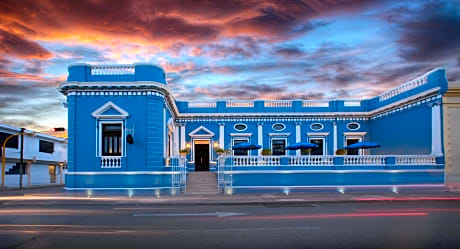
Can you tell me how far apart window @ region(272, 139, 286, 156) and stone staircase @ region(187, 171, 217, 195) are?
7428mm

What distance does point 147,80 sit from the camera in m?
21.2

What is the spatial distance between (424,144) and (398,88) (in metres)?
5.26

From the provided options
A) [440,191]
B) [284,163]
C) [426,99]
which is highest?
[426,99]

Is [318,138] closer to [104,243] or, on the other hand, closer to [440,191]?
[440,191]

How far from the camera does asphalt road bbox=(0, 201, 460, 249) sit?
26.8 ft

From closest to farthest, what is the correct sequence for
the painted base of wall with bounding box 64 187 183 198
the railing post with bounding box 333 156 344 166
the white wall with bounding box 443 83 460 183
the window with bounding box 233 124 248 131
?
the painted base of wall with bounding box 64 187 183 198 < the railing post with bounding box 333 156 344 166 < the white wall with bounding box 443 83 460 183 < the window with bounding box 233 124 248 131

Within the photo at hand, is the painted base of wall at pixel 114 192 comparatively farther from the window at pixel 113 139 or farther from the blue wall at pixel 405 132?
the blue wall at pixel 405 132

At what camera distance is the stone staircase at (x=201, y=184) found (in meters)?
22.3

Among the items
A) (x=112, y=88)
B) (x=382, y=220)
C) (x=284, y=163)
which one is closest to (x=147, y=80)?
(x=112, y=88)

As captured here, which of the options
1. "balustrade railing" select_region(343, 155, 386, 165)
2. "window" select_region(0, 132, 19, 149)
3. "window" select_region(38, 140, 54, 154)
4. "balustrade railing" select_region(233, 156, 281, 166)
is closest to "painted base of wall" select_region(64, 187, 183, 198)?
"balustrade railing" select_region(233, 156, 281, 166)

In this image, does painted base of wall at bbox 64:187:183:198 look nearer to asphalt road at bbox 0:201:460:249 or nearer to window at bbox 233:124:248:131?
asphalt road at bbox 0:201:460:249

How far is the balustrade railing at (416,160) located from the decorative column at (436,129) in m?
0.53

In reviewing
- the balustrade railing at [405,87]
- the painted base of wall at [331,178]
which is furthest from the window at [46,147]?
the balustrade railing at [405,87]

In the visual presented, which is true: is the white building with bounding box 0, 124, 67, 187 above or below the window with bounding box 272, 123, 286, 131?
below
